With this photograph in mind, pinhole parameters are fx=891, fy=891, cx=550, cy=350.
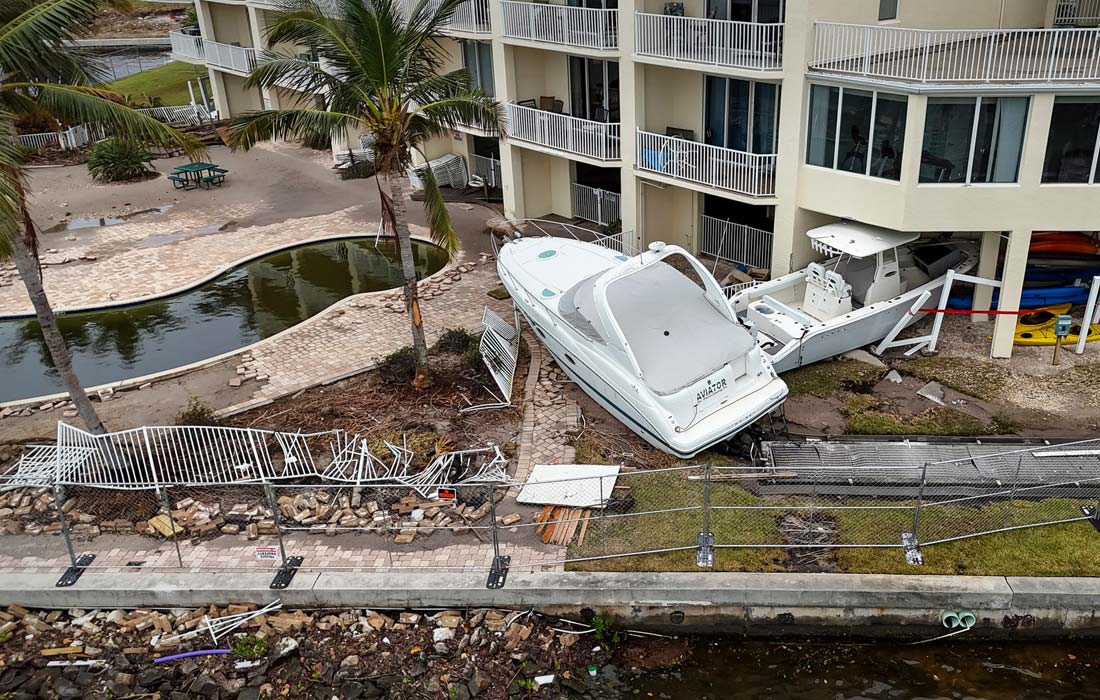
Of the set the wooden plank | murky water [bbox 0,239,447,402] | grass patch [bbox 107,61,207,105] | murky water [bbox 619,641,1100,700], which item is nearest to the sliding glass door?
murky water [bbox 0,239,447,402]

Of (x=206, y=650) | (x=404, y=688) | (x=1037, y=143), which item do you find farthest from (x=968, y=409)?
(x=206, y=650)

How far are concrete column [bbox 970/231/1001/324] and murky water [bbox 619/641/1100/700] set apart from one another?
7.65 metres

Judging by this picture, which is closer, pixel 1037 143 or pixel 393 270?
pixel 1037 143

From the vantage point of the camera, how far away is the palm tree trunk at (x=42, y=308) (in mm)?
12956

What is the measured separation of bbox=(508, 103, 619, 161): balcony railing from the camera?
21.0 m

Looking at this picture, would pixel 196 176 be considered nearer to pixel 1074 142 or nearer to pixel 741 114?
pixel 741 114

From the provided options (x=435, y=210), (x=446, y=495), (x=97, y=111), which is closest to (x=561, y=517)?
(x=446, y=495)

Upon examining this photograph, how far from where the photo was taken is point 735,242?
20.7m

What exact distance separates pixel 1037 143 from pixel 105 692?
53.2 ft

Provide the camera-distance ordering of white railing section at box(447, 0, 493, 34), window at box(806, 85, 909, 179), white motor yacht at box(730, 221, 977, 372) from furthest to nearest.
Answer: white railing section at box(447, 0, 493, 34) → white motor yacht at box(730, 221, 977, 372) → window at box(806, 85, 909, 179)

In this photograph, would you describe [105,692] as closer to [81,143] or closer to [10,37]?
[10,37]

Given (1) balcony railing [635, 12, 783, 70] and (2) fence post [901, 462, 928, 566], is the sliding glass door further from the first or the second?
(2) fence post [901, 462, 928, 566]

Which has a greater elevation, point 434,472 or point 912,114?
point 912,114

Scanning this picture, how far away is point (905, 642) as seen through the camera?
1142cm
